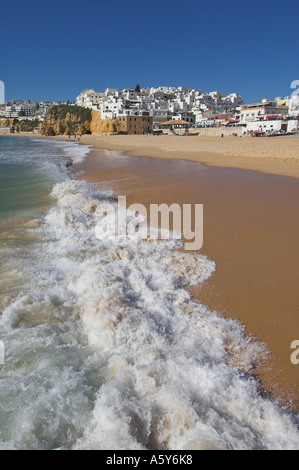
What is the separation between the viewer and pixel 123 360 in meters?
3.22

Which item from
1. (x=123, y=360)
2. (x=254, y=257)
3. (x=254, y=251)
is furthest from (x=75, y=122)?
(x=123, y=360)

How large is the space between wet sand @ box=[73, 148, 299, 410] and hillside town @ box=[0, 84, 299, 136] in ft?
123

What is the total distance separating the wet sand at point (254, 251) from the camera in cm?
364

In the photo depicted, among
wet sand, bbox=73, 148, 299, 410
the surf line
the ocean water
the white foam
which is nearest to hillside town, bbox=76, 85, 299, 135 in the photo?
wet sand, bbox=73, 148, 299, 410

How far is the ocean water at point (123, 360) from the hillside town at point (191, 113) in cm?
4473

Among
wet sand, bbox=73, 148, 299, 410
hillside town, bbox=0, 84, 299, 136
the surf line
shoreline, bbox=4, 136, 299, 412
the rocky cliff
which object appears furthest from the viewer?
the rocky cliff

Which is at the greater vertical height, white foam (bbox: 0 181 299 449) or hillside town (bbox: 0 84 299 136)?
hillside town (bbox: 0 84 299 136)

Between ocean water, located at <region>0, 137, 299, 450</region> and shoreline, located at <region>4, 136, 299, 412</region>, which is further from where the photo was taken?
shoreline, located at <region>4, 136, 299, 412</region>

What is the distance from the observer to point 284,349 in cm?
347

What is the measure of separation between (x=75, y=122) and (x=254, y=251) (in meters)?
97.1

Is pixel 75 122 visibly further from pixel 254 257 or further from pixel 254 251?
pixel 254 257

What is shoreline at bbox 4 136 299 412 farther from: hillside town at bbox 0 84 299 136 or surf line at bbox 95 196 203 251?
hillside town at bbox 0 84 299 136

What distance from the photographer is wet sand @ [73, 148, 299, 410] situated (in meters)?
3.64
